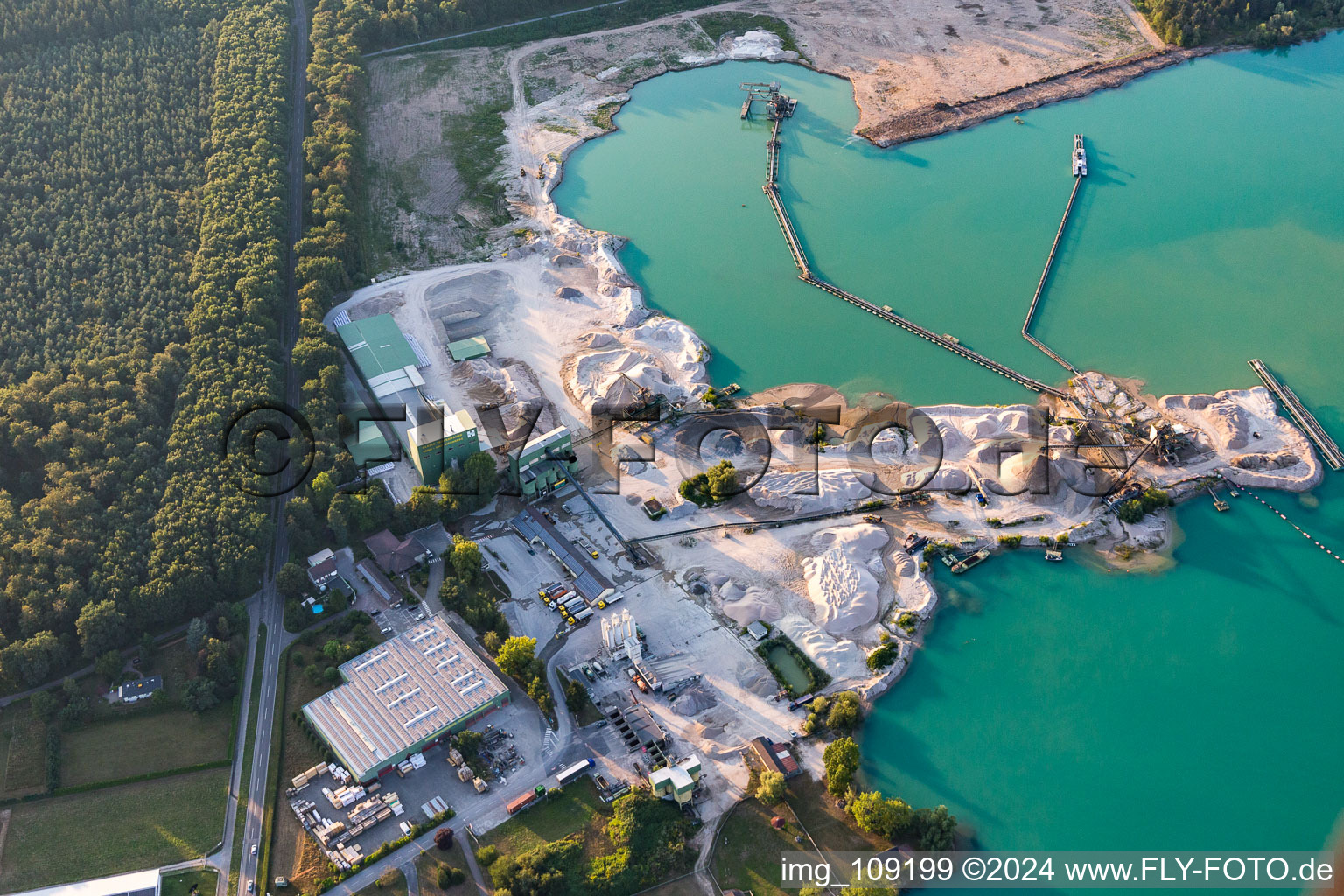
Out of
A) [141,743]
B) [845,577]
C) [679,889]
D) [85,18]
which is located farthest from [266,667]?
[85,18]

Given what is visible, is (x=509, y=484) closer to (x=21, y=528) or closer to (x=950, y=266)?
(x=21, y=528)

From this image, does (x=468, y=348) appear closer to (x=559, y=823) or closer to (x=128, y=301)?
(x=128, y=301)

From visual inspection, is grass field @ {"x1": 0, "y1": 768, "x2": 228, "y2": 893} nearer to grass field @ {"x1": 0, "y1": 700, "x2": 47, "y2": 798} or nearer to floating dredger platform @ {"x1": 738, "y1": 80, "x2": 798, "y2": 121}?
grass field @ {"x1": 0, "y1": 700, "x2": 47, "y2": 798}

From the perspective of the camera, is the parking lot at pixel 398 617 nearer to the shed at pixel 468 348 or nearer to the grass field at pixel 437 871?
the grass field at pixel 437 871

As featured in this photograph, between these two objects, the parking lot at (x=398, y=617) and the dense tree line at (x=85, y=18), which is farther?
the dense tree line at (x=85, y=18)

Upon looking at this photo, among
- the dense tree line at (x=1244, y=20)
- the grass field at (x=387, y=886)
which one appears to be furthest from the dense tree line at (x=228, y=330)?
the dense tree line at (x=1244, y=20)

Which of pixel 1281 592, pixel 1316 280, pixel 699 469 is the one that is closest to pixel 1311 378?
pixel 1316 280
